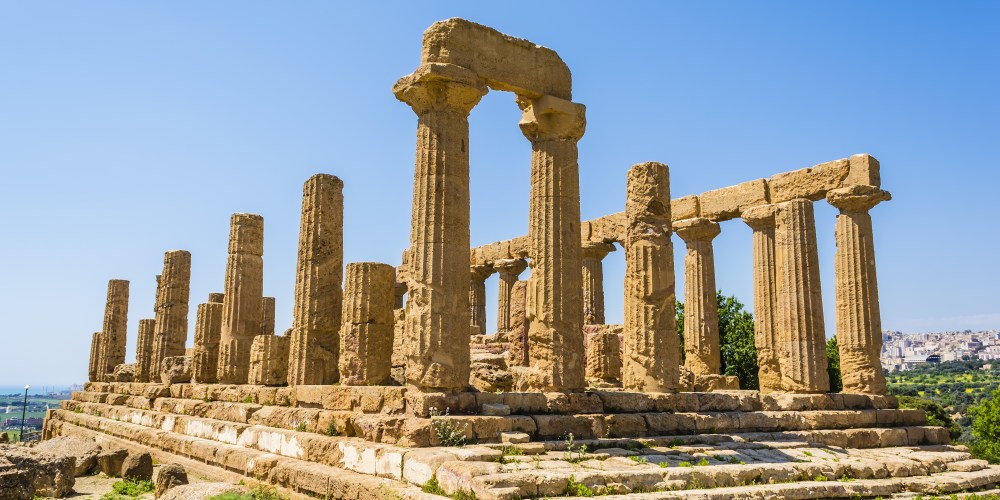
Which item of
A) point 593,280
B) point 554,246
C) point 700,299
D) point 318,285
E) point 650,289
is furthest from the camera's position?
point 593,280

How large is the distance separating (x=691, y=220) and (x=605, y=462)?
13533mm

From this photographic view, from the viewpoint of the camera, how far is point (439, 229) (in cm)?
1359

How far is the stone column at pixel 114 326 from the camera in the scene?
34.3m

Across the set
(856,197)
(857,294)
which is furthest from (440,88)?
(857,294)

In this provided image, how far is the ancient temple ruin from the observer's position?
12242 mm

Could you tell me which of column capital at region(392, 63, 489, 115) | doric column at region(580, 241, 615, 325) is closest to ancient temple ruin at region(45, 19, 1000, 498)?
column capital at region(392, 63, 489, 115)

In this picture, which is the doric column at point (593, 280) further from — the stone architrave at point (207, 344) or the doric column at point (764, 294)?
the stone architrave at point (207, 344)

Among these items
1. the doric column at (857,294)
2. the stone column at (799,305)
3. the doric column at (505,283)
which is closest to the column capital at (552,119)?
the stone column at (799,305)

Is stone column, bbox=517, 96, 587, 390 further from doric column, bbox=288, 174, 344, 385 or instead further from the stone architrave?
the stone architrave

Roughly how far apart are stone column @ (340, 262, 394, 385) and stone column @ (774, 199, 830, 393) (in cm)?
1045

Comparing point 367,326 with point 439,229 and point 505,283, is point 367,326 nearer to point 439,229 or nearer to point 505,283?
point 439,229

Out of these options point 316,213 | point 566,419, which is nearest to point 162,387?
point 316,213

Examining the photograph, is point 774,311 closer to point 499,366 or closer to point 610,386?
point 610,386

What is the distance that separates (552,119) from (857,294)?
35.4 ft
